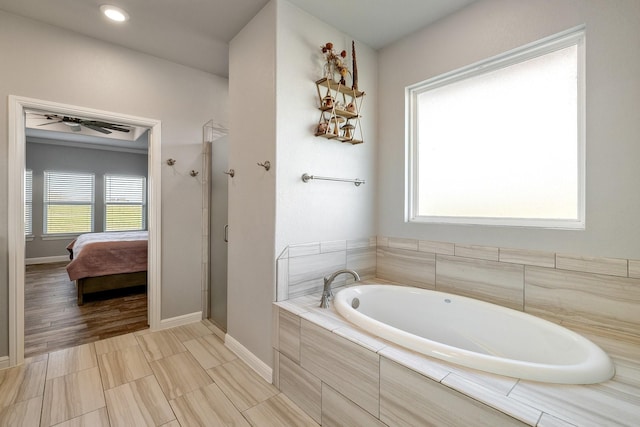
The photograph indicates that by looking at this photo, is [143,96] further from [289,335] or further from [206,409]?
[206,409]

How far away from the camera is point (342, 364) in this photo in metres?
1.38

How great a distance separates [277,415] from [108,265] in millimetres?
3120

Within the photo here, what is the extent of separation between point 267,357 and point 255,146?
4.89ft

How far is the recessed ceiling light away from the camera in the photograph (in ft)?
6.48

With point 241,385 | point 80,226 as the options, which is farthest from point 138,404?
point 80,226

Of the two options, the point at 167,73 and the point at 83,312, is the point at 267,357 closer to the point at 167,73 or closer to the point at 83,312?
the point at 83,312

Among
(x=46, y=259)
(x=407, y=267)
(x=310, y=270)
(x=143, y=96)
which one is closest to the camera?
(x=310, y=270)

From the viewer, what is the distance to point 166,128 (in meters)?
2.69

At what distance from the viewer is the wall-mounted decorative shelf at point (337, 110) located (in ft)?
6.63

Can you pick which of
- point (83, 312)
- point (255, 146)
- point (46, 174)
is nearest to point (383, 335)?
point (255, 146)

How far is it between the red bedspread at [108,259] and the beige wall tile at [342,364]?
3121mm

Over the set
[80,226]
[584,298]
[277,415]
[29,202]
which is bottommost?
[277,415]

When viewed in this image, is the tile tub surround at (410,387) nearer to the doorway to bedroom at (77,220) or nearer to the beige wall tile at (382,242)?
the beige wall tile at (382,242)

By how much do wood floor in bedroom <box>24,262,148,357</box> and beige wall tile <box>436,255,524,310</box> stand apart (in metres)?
2.78
